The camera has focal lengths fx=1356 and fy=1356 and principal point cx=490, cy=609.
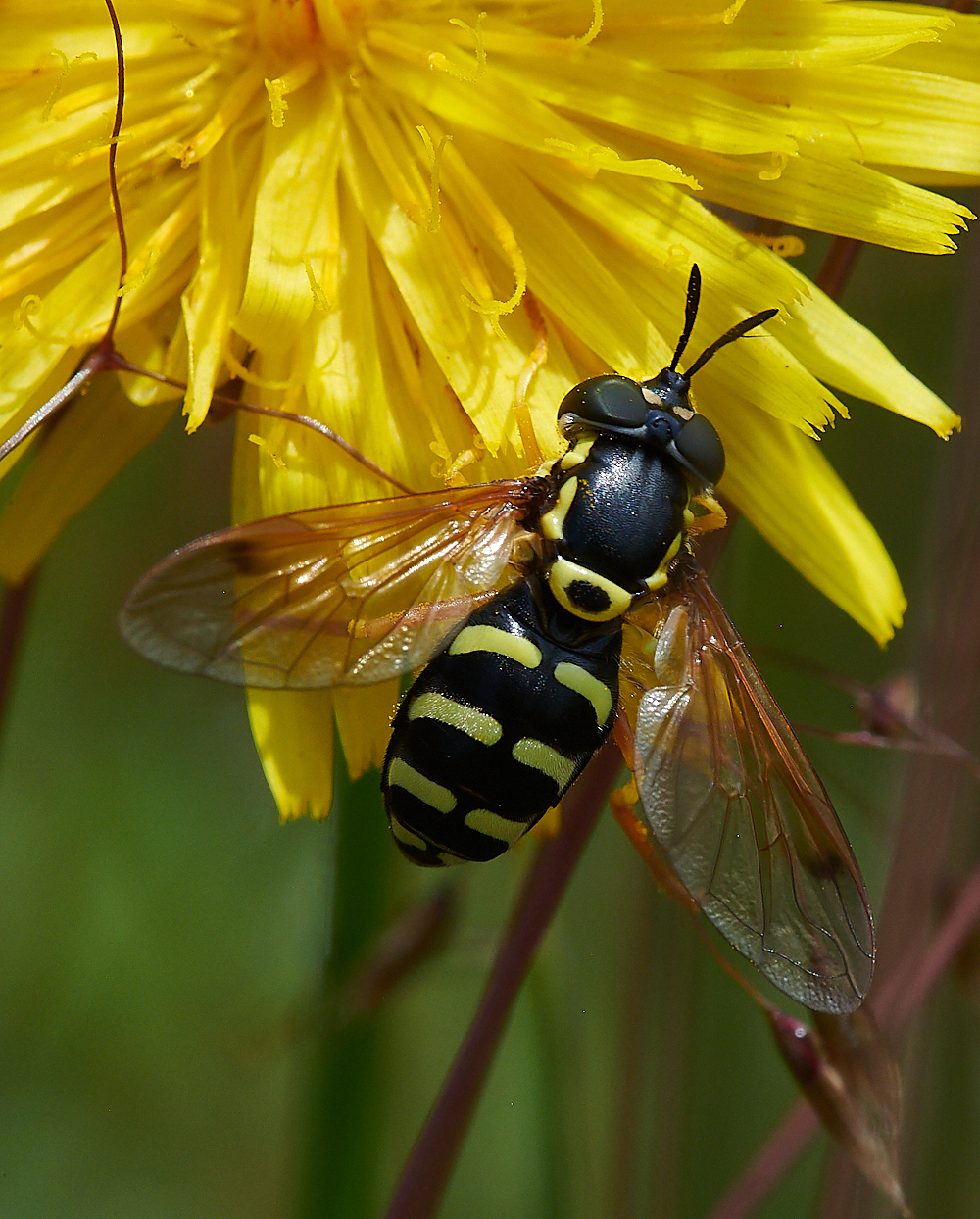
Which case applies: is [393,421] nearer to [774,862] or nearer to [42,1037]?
[774,862]

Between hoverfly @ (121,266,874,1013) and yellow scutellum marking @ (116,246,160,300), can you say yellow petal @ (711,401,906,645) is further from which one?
yellow scutellum marking @ (116,246,160,300)

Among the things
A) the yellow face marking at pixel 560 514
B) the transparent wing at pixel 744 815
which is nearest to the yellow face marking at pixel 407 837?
the transparent wing at pixel 744 815

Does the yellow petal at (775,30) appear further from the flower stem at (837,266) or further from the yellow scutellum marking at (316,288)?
the yellow scutellum marking at (316,288)

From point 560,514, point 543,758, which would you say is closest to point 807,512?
point 560,514

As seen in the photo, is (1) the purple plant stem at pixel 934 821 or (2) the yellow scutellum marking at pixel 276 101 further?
(1) the purple plant stem at pixel 934 821

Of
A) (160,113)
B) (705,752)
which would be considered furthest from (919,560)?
(160,113)

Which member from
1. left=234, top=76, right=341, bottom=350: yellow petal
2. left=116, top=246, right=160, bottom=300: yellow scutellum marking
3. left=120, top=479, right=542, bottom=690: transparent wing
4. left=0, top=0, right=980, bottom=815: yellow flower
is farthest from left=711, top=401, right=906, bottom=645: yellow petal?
left=116, top=246, right=160, bottom=300: yellow scutellum marking

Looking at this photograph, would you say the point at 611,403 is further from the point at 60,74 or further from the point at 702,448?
the point at 60,74
